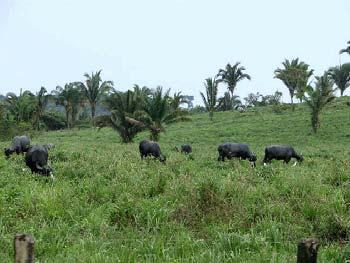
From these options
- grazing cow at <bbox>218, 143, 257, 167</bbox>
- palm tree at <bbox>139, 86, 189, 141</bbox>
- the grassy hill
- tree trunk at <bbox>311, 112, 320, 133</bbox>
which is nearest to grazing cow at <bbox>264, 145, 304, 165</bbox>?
grazing cow at <bbox>218, 143, 257, 167</bbox>

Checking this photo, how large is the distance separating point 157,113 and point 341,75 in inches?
1243

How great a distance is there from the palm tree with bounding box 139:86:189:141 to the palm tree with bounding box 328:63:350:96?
2839cm

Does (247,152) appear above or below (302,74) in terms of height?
below

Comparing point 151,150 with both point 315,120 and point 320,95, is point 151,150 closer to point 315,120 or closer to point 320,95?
point 320,95

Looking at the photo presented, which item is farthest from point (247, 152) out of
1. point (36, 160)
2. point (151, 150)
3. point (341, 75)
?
point (341, 75)

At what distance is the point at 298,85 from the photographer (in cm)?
Answer: 4269

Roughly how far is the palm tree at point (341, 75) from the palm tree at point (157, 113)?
28.4 meters

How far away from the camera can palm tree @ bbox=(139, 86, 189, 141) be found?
26.3 meters

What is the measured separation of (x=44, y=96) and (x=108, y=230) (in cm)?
3744

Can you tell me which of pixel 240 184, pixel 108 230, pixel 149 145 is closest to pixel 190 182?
pixel 240 184

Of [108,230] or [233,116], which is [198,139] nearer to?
[233,116]

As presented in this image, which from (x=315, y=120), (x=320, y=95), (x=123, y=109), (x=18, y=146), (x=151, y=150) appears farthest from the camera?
(x=315, y=120)

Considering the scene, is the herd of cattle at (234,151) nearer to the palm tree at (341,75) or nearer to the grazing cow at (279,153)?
the grazing cow at (279,153)

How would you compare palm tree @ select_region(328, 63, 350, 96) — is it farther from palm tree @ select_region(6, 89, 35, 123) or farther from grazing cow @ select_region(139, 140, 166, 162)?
grazing cow @ select_region(139, 140, 166, 162)
